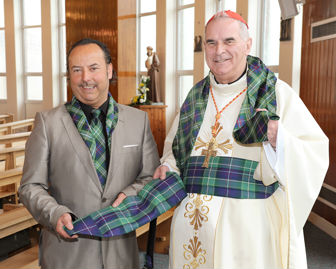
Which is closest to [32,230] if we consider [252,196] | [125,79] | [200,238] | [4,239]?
[4,239]

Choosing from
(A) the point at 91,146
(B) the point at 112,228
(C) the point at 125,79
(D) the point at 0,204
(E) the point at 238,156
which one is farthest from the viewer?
(C) the point at 125,79

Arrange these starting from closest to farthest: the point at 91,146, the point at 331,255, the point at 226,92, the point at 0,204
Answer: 1. the point at 91,146
2. the point at 226,92
3. the point at 331,255
4. the point at 0,204

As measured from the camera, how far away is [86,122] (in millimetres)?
1834

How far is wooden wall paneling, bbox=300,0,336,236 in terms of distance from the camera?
15.3ft

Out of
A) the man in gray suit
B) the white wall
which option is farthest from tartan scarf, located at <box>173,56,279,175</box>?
the white wall

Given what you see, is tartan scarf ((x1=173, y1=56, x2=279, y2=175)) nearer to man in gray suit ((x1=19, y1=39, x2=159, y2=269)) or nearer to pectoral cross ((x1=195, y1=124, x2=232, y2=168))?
pectoral cross ((x1=195, y1=124, x2=232, y2=168))

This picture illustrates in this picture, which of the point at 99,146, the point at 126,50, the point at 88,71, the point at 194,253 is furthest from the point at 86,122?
the point at 126,50

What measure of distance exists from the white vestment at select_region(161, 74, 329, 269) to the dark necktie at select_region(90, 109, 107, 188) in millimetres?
465

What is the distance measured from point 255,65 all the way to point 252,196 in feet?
2.16

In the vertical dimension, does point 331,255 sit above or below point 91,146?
below

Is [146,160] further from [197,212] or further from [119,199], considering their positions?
[197,212]

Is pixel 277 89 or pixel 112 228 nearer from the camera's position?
pixel 112 228

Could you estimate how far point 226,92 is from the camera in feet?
6.77

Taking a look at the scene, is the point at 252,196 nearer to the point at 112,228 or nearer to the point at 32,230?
the point at 112,228
